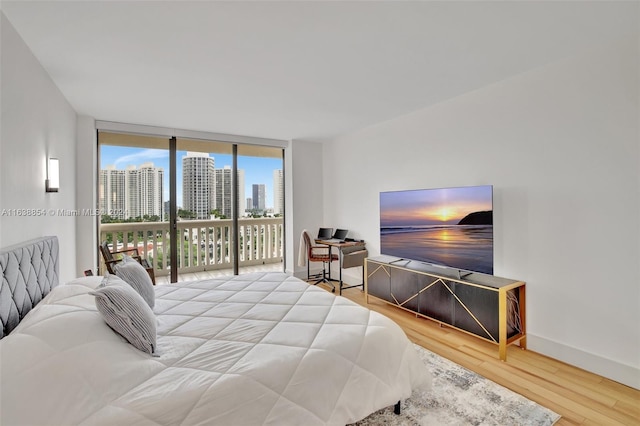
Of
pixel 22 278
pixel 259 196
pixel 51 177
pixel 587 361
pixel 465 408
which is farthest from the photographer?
pixel 259 196

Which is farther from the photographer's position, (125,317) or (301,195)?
(301,195)

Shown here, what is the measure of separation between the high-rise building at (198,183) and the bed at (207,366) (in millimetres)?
2751

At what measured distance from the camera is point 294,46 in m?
2.16

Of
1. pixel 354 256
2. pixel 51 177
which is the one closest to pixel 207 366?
pixel 51 177

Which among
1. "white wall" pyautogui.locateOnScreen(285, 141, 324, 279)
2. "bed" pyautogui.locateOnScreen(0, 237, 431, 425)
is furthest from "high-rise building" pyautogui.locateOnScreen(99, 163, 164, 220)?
"bed" pyautogui.locateOnScreen(0, 237, 431, 425)

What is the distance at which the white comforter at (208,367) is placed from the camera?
41.7 inches

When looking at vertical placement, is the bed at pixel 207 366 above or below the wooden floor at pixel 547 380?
above

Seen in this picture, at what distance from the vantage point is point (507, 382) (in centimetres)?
219

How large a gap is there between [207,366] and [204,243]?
412 cm

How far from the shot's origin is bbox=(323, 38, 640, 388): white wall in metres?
2.14

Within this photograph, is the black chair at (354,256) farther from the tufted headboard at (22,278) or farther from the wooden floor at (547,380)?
the tufted headboard at (22,278)

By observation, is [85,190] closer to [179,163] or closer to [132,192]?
[132,192]

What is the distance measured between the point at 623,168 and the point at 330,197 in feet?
12.6

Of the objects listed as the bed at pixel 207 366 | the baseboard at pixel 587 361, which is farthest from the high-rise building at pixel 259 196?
the baseboard at pixel 587 361
